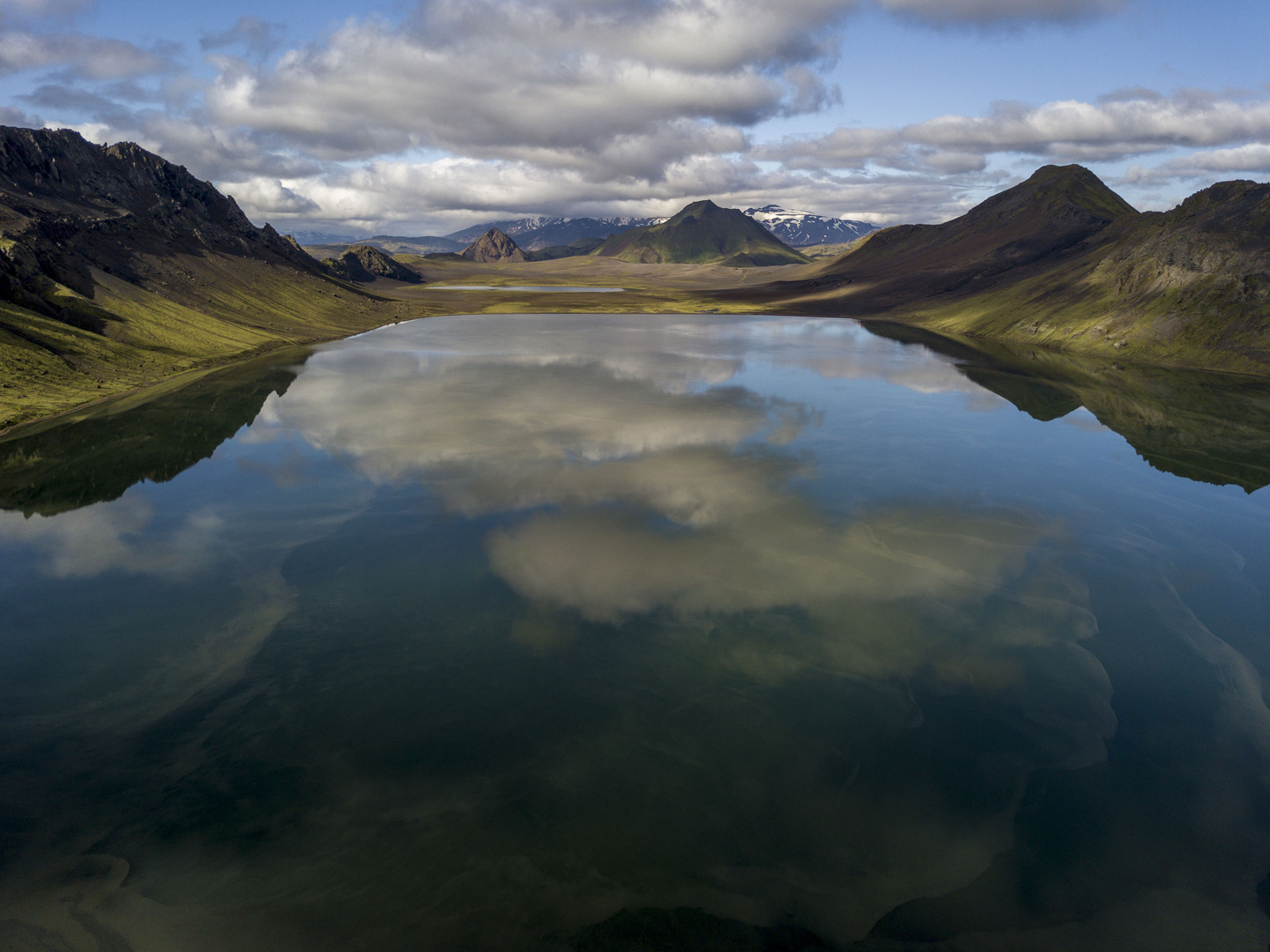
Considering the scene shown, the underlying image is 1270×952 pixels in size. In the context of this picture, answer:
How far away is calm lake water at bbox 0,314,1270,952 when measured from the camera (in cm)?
1583

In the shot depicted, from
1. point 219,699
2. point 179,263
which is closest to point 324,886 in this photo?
point 219,699

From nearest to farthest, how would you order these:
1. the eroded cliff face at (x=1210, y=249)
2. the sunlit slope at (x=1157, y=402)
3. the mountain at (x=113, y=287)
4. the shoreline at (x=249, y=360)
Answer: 1. the sunlit slope at (x=1157, y=402)
2. the shoreline at (x=249, y=360)
3. the mountain at (x=113, y=287)
4. the eroded cliff face at (x=1210, y=249)

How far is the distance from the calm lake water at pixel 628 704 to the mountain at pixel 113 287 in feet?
115

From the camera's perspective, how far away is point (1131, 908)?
52.3 feet

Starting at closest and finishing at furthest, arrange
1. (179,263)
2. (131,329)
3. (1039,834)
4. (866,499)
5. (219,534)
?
1. (1039,834)
2. (219,534)
3. (866,499)
4. (131,329)
5. (179,263)

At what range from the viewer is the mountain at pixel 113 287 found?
7925 centimetres

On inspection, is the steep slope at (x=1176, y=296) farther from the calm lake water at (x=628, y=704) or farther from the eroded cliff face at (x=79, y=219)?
the eroded cliff face at (x=79, y=219)

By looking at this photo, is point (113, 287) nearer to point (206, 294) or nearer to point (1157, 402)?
point (206, 294)

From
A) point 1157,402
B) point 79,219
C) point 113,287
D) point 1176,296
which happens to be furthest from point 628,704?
point 79,219

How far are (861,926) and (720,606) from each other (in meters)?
14.4

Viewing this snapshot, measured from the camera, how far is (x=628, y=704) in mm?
22531

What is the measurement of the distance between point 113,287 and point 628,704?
452 feet

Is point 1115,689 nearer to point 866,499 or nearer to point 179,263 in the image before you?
point 866,499

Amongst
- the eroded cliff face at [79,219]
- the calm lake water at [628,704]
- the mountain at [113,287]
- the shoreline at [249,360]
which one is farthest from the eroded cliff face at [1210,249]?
the eroded cliff face at [79,219]
